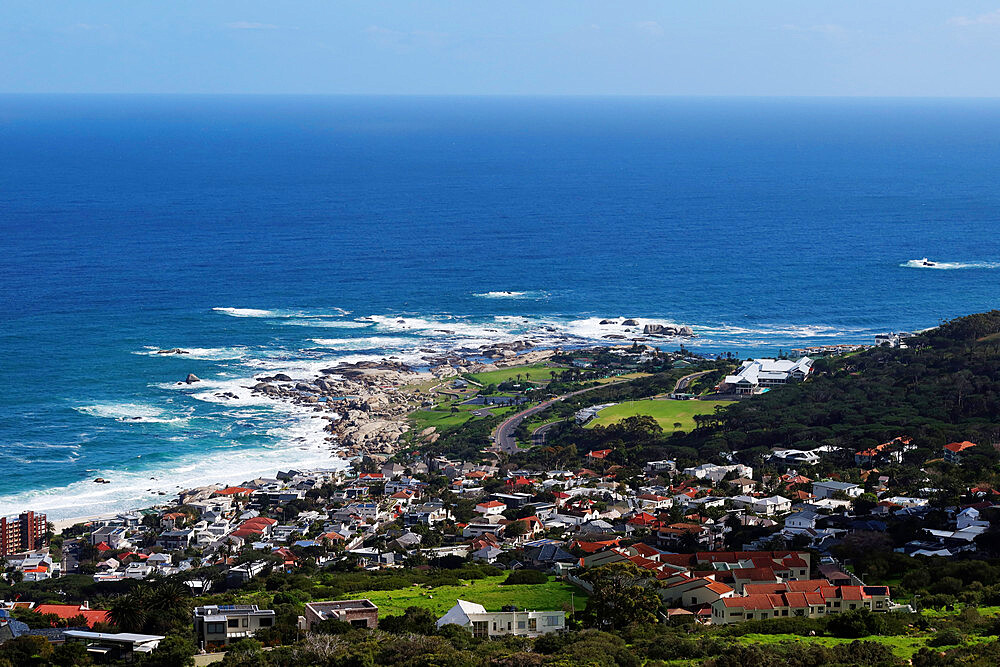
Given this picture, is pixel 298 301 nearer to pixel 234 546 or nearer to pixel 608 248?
pixel 608 248

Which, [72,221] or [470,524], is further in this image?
[72,221]

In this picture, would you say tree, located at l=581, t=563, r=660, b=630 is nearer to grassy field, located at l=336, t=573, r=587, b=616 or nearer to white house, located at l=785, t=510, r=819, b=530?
grassy field, located at l=336, t=573, r=587, b=616

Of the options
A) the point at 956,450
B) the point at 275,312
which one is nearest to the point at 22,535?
the point at 956,450

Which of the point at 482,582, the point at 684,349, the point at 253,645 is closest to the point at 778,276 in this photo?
the point at 684,349

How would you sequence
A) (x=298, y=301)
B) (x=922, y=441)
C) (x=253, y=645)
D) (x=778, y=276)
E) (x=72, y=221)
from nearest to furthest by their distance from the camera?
1. (x=253, y=645)
2. (x=922, y=441)
3. (x=298, y=301)
4. (x=778, y=276)
5. (x=72, y=221)

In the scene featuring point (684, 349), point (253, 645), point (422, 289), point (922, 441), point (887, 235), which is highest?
point (887, 235)

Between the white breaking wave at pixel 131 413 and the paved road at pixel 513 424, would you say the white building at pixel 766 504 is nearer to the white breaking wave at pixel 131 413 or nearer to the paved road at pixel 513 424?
the paved road at pixel 513 424
